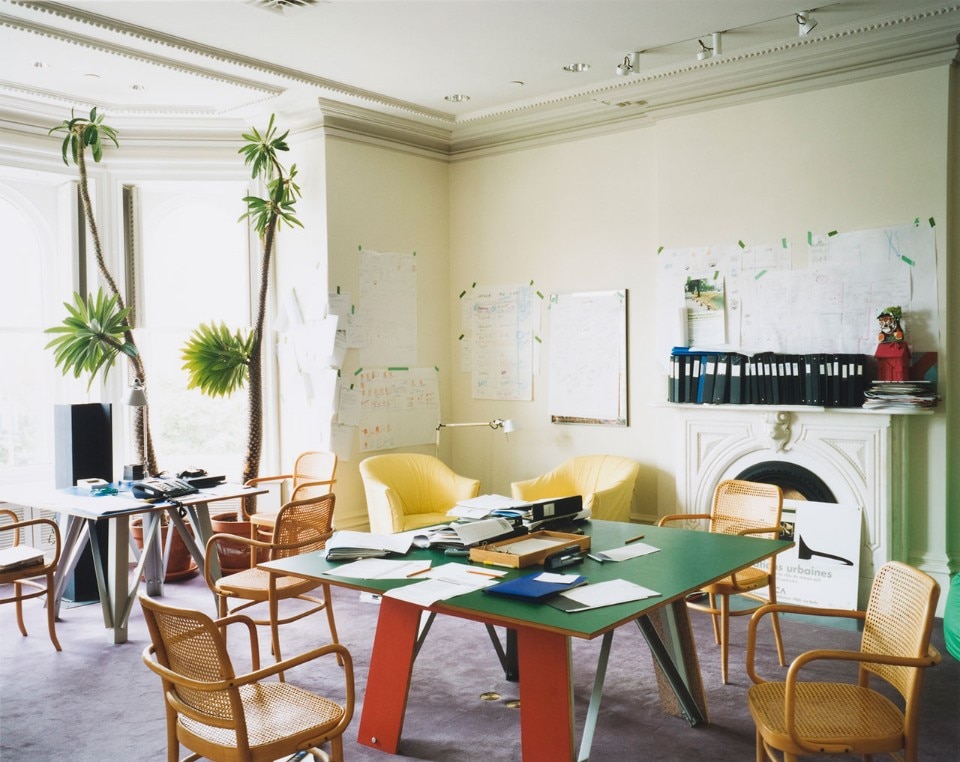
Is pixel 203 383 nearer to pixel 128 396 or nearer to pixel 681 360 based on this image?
pixel 128 396

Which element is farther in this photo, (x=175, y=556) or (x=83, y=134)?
(x=175, y=556)

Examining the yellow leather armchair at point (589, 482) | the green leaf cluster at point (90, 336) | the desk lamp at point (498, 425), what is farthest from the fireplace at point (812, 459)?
the green leaf cluster at point (90, 336)

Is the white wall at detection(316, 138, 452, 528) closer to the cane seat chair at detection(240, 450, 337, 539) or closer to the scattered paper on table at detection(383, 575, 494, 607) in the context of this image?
the cane seat chair at detection(240, 450, 337, 539)

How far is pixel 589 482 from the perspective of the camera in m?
6.01

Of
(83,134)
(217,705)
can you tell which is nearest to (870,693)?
(217,705)

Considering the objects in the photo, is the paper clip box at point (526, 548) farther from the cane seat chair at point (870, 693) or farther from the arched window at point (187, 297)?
the arched window at point (187, 297)

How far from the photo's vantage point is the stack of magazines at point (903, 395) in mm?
4781

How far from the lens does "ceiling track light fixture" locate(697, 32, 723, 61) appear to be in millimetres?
4891

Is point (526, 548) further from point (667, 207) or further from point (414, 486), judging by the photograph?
point (667, 207)

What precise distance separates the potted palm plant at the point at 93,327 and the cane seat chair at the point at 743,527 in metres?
3.71

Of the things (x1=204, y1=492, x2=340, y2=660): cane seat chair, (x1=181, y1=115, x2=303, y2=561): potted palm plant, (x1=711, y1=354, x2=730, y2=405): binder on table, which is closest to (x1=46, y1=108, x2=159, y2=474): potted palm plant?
(x1=181, y1=115, x2=303, y2=561): potted palm plant

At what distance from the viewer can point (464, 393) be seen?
23.5 feet

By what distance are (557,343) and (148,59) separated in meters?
3.36

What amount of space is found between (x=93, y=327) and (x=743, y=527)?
4.31 m
